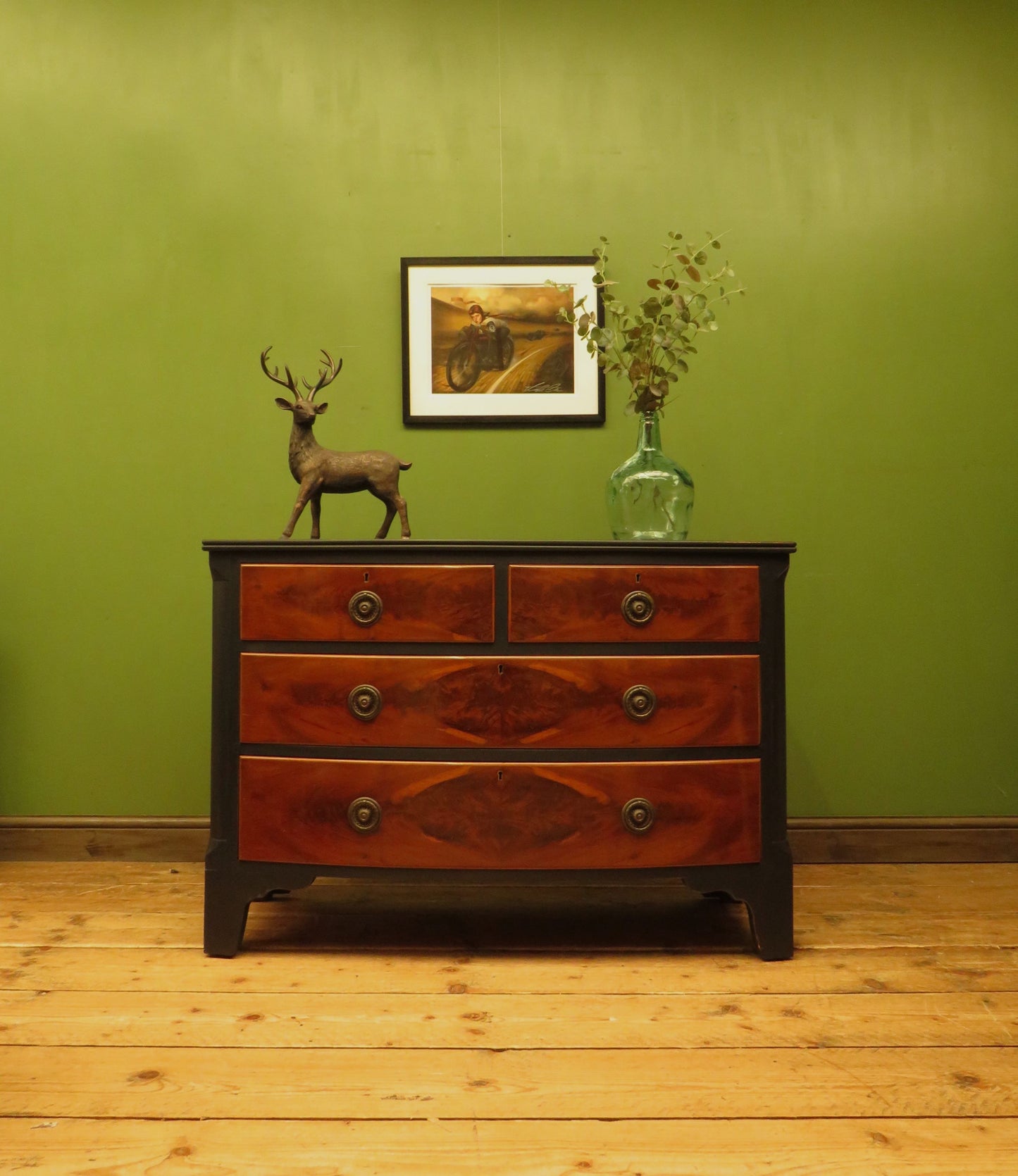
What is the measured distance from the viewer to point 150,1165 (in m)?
1.13

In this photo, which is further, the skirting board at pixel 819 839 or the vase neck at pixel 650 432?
the skirting board at pixel 819 839

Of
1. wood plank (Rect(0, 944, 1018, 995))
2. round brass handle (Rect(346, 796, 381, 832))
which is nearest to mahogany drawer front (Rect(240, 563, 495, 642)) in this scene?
round brass handle (Rect(346, 796, 381, 832))

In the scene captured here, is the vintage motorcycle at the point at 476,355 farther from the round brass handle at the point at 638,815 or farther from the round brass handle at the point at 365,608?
the round brass handle at the point at 638,815

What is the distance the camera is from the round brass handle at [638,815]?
5.93ft

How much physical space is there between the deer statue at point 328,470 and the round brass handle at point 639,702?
Result: 2.01 ft

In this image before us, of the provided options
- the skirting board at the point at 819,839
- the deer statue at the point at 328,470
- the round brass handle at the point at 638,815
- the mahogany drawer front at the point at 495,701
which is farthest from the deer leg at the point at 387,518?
the skirting board at the point at 819,839

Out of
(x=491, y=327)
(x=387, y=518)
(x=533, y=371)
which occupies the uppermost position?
(x=491, y=327)

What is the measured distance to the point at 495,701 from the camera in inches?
71.6

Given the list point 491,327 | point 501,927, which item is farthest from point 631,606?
point 491,327

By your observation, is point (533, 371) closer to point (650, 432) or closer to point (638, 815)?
point (650, 432)

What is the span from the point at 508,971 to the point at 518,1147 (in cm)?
61

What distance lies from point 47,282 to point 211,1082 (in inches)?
86.6

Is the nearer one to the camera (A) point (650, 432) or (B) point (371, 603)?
(B) point (371, 603)

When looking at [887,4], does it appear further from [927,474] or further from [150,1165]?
[150,1165]
